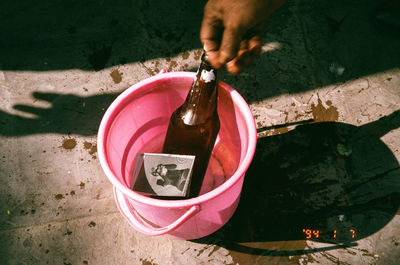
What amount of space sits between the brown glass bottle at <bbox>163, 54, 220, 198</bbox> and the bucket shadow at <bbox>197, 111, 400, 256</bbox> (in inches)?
10.2

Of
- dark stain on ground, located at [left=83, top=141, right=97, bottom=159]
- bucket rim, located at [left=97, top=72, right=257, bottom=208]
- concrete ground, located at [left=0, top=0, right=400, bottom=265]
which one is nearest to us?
bucket rim, located at [left=97, top=72, right=257, bottom=208]

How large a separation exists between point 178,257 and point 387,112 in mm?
1172

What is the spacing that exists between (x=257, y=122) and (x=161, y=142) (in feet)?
1.49

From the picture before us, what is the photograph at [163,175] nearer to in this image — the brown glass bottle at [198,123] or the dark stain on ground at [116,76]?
the brown glass bottle at [198,123]

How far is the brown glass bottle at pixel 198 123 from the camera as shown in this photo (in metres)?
0.93

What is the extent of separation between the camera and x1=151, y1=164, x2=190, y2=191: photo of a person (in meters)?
0.97

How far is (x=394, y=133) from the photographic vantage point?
139cm

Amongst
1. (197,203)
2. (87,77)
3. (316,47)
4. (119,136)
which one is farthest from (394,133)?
(87,77)

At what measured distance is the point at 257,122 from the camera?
140 cm

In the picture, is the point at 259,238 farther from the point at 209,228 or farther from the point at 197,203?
the point at 197,203

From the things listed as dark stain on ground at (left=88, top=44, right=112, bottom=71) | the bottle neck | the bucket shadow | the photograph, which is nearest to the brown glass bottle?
the bottle neck

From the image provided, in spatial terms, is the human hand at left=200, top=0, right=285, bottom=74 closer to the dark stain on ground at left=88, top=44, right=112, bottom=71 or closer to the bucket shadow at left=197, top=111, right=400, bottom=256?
the bucket shadow at left=197, top=111, right=400, bottom=256

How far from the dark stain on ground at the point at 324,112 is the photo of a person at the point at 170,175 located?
762 millimetres

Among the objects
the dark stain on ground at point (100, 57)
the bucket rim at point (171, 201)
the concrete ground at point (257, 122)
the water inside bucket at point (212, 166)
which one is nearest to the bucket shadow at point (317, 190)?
the concrete ground at point (257, 122)
